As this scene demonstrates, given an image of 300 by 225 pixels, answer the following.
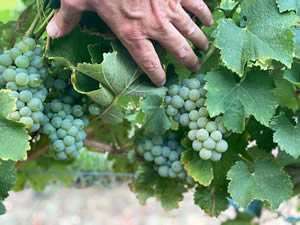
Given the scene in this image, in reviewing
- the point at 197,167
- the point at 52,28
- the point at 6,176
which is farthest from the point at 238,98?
the point at 6,176

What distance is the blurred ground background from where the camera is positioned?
135 inches

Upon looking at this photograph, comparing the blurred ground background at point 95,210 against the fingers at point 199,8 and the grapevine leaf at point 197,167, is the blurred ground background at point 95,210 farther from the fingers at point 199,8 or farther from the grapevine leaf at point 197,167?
the fingers at point 199,8

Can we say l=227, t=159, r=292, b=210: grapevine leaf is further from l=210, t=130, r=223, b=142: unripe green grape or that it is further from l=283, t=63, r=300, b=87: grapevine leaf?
l=283, t=63, r=300, b=87: grapevine leaf

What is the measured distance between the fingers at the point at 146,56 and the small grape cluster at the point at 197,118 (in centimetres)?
7

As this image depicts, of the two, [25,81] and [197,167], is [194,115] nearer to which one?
[197,167]

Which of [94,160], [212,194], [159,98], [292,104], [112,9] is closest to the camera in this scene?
[112,9]

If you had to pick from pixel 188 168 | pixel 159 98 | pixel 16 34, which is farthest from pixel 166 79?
pixel 16 34

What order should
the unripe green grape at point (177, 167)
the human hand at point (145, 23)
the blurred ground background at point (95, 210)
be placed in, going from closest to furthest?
1. the human hand at point (145, 23)
2. the unripe green grape at point (177, 167)
3. the blurred ground background at point (95, 210)

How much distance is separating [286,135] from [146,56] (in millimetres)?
335

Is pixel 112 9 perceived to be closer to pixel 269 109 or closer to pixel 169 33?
pixel 169 33

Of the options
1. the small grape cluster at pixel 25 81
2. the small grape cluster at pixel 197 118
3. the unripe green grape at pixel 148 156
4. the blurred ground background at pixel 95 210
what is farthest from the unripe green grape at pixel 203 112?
the blurred ground background at pixel 95 210

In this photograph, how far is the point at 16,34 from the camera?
1000mm

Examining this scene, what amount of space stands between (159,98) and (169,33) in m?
0.15

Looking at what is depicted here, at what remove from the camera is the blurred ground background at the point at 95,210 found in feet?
11.2
